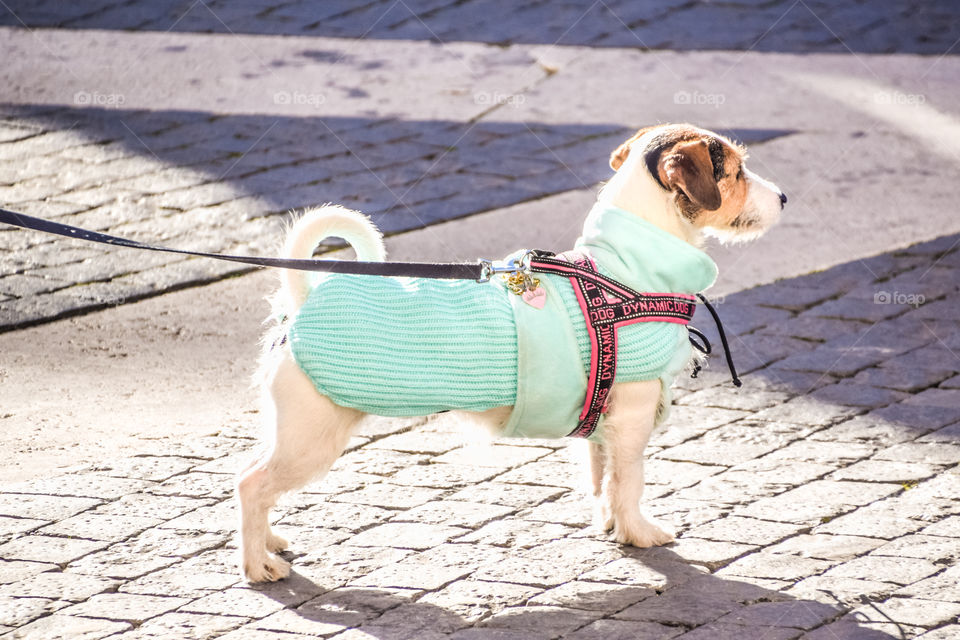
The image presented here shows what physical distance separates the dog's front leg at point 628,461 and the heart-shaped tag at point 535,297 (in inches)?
14.5

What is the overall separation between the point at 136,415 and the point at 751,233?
2611 mm

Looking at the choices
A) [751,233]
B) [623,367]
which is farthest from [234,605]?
[751,233]

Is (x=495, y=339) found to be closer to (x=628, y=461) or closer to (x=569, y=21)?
(x=628, y=461)

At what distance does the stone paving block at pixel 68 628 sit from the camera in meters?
3.32

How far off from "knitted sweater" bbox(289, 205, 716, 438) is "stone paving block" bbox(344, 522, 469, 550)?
495 mm

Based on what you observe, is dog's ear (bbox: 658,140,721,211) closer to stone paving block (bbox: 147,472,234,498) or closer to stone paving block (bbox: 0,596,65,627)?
stone paving block (bbox: 147,472,234,498)

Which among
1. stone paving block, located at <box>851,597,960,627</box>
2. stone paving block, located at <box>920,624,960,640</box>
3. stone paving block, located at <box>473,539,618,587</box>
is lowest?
stone paving block, located at <box>920,624,960,640</box>

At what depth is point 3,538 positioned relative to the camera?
3.89 m

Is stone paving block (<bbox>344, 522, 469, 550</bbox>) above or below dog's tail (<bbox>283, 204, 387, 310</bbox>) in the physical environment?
below

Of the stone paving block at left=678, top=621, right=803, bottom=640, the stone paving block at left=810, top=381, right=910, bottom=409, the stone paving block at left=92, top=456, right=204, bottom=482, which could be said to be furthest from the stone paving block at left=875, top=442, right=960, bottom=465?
the stone paving block at left=92, top=456, right=204, bottom=482

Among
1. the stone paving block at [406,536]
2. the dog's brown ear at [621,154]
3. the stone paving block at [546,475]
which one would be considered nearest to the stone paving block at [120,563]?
the stone paving block at [406,536]

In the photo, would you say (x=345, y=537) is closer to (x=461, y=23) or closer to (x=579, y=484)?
(x=579, y=484)

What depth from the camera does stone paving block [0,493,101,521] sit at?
4.06m

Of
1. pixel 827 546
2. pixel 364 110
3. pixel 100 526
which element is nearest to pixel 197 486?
pixel 100 526
